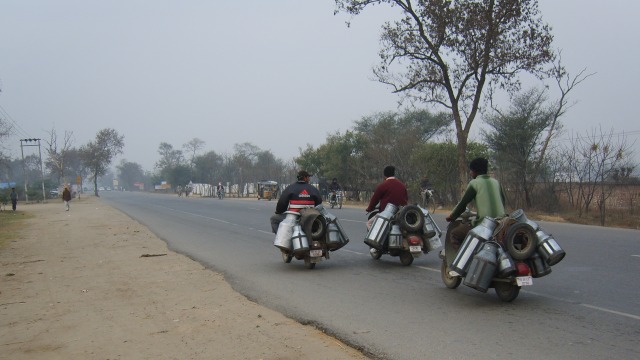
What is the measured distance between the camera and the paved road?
516 centimetres

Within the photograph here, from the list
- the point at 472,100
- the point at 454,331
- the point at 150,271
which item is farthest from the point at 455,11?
the point at 454,331

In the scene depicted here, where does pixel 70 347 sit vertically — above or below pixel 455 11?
below

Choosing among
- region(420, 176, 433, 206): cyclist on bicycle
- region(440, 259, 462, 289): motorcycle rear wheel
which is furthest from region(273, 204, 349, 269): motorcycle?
region(420, 176, 433, 206): cyclist on bicycle

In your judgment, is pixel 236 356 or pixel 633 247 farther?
pixel 633 247

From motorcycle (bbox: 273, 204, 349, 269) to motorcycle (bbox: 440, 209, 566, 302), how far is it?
11.0 ft

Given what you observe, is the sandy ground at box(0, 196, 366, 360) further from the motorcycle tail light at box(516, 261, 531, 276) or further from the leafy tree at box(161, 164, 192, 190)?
the leafy tree at box(161, 164, 192, 190)

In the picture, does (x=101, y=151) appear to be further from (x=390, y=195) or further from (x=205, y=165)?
(x=390, y=195)

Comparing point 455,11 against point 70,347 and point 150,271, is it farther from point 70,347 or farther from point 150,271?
point 70,347

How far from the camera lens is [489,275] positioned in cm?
649

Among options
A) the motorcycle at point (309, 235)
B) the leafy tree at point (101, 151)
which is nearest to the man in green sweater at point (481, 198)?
the motorcycle at point (309, 235)

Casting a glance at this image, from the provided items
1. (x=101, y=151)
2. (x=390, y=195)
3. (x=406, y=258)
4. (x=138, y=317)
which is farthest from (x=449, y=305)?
(x=101, y=151)

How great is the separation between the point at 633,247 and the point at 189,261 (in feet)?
31.9

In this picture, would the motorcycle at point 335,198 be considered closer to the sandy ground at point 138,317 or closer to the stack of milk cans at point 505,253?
the sandy ground at point 138,317

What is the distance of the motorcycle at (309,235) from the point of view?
9.76 meters
